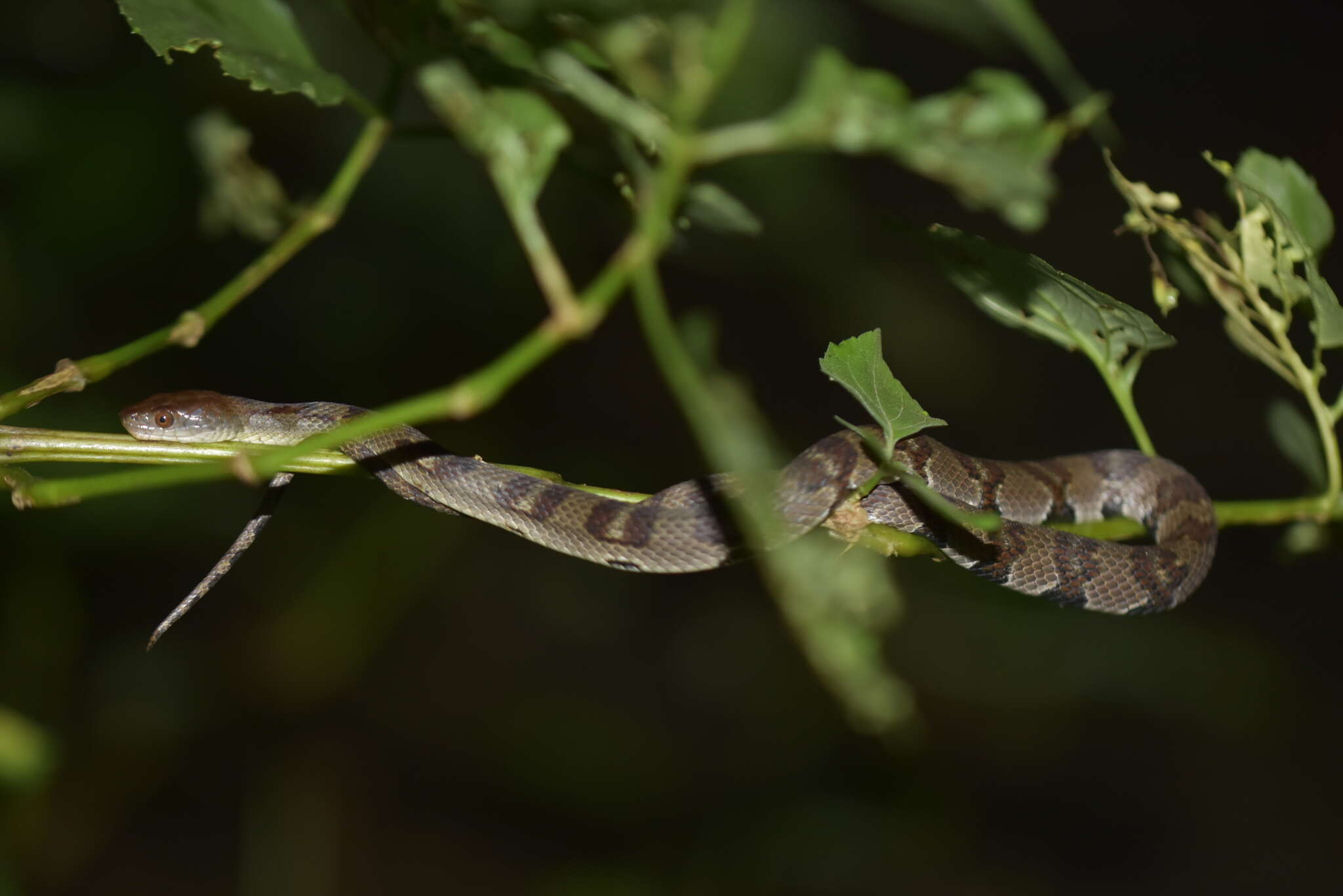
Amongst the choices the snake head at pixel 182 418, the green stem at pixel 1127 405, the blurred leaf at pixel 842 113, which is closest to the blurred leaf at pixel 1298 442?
the green stem at pixel 1127 405

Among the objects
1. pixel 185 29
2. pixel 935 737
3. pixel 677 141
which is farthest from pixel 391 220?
pixel 935 737

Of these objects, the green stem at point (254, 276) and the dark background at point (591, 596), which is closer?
the green stem at point (254, 276)

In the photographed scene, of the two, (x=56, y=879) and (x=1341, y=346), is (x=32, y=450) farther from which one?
(x=56, y=879)

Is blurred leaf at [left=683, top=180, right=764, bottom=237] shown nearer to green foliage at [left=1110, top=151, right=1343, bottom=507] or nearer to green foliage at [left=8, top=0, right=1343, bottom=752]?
green foliage at [left=8, top=0, right=1343, bottom=752]

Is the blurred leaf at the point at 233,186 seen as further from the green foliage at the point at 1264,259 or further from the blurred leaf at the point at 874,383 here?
the green foliage at the point at 1264,259

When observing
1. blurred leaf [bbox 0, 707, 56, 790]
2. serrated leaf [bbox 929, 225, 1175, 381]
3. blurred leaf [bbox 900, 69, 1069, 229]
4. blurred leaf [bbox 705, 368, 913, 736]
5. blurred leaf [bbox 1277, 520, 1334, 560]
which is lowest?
blurred leaf [bbox 1277, 520, 1334, 560]

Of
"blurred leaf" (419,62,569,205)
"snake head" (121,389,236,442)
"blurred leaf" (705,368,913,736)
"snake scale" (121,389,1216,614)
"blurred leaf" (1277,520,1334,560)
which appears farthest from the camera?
"snake head" (121,389,236,442)

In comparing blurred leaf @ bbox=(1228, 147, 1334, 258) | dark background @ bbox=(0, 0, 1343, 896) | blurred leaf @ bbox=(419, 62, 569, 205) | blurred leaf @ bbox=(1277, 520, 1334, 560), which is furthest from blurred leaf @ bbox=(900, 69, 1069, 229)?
blurred leaf @ bbox=(1277, 520, 1334, 560)

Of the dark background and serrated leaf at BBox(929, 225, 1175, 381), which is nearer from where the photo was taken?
serrated leaf at BBox(929, 225, 1175, 381)
